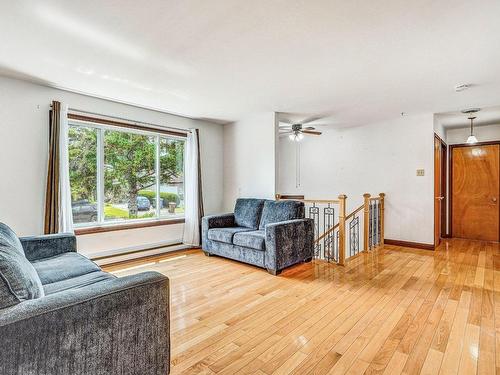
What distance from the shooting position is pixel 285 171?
23.1 feet

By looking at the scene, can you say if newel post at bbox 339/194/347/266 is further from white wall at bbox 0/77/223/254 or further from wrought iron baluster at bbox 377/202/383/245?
→ white wall at bbox 0/77/223/254

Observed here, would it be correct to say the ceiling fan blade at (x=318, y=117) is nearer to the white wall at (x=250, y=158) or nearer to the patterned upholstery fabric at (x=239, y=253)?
the white wall at (x=250, y=158)

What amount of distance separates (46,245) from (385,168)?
18.0 ft

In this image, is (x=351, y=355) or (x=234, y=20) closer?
(x=351, y=355)

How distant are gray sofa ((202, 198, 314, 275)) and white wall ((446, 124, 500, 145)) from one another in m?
4.39

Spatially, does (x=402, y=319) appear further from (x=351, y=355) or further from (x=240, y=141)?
(x=240, y=141)

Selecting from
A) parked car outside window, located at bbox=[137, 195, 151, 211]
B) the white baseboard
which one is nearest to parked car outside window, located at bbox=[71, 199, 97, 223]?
the white baseboard

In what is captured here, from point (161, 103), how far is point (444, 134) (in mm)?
5923

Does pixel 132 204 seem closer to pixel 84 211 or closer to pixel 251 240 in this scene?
pixel 84 211

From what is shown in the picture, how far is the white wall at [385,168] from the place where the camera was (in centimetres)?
488

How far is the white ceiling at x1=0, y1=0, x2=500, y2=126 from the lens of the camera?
6.37ft

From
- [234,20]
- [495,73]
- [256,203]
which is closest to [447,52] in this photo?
[495,73]

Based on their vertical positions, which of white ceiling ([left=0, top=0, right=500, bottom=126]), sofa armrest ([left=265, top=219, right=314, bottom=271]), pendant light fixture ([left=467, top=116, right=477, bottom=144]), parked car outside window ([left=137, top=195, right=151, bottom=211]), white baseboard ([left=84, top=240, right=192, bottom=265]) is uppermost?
white ceiling ([left=0, top=0, right=500, bottom=126])

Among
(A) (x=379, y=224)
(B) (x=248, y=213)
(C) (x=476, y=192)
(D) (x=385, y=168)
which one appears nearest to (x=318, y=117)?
(D) (x=385, y=168)
